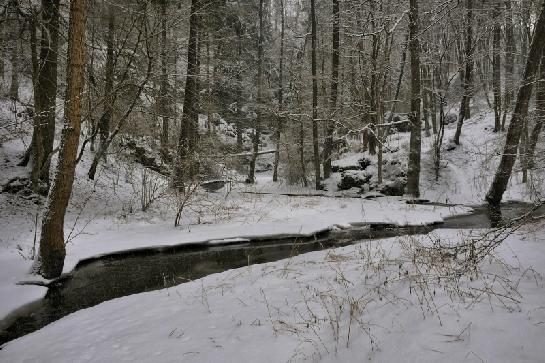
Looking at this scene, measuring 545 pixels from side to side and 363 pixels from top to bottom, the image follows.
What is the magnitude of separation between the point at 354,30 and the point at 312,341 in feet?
55.7

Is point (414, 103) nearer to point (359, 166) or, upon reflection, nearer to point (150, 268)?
point (359, 166)

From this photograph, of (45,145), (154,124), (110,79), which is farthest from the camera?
(154,124)

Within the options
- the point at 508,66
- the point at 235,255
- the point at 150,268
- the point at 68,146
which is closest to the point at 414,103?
the point at 508,66

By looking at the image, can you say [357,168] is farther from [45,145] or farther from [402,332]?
[402,332]

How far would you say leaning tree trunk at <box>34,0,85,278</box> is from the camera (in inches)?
242

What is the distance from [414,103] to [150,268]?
1090cm

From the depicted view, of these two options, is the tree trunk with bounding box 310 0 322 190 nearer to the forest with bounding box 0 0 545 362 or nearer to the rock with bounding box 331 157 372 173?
the forest with bounding box 0 0 545 362

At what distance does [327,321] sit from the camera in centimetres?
409

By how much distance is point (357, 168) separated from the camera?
60.9 ft

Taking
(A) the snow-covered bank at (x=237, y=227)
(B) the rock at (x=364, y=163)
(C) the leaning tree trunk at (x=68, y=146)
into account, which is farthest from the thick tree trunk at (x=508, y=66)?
(C) the leaning tree trunk at (x=68, y=146)

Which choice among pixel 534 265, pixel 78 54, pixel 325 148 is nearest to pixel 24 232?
pixel 78 54

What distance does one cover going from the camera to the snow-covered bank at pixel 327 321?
3127mm

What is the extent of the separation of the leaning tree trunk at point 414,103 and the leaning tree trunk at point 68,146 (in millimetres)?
10686

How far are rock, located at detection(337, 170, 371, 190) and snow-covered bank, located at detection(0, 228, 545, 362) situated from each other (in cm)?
1203
